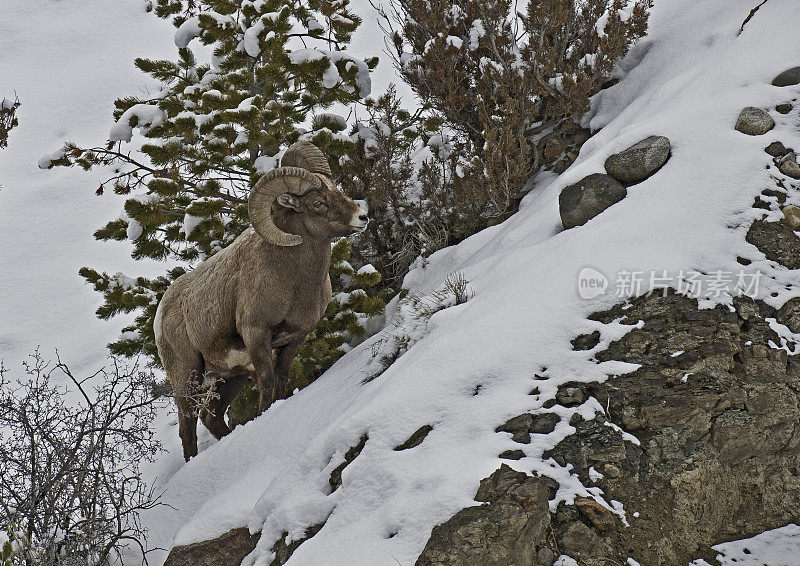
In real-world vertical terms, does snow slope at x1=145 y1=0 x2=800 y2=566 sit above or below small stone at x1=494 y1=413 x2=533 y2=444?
above

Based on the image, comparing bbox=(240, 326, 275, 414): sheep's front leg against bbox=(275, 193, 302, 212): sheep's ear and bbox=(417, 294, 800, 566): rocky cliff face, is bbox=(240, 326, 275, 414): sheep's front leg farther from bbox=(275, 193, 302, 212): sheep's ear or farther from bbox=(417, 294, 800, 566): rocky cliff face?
bbox=(417, 294, 800, 566): rocky cliff face

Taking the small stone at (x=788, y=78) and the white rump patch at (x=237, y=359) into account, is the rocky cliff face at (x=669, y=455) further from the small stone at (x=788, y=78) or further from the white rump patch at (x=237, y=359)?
the white rump patch at (x=237, y=359)

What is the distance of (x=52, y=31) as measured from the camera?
31625mm

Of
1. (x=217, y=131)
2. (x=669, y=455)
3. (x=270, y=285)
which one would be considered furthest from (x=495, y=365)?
(x=217, y=131)

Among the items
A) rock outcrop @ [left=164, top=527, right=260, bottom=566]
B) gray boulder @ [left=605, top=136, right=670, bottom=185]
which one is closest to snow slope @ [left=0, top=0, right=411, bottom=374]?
rock outcrop @ [left=164, top=527, right=260, bottom=566]

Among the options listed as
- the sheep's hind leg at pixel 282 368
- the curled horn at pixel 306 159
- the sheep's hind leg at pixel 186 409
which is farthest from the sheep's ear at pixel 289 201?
the sheep's hind leg at pixel 186 409

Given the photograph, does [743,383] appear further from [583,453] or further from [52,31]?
[52,31]

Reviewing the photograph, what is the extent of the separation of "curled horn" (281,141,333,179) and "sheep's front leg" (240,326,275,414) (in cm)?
134

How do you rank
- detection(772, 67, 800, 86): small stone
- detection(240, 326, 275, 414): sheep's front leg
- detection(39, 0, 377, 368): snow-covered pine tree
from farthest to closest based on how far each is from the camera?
detection(39, 0, 377, 368): snow-covered pine tree → detection(240, 326, 275, 414): sheep's front leg → detection(772, 67, 800, 86): small stone

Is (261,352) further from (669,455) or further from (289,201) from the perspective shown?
(669,455)

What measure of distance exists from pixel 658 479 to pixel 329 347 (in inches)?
185

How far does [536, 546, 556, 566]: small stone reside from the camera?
3.25 meters

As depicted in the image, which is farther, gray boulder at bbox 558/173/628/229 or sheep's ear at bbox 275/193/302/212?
sheep's ear at bbox 275/193/302/212

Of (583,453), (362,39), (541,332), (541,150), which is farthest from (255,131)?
(362,39)
